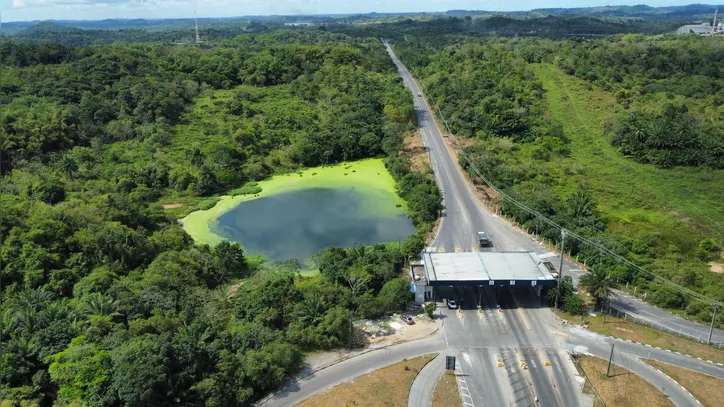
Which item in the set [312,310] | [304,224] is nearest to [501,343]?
[312,310]

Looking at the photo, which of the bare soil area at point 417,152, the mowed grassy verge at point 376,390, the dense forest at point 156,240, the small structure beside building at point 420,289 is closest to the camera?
the dense forest at point 156,240

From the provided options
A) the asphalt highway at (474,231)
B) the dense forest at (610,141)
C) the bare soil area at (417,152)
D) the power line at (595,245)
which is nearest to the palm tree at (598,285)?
the asphalt highway at (474,231)

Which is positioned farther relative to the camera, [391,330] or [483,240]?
[483,240]

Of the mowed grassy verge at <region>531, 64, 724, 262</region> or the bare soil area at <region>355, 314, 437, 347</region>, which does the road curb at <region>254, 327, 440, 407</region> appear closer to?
the bare soil area at <region>355, 314, 437, 347</region>

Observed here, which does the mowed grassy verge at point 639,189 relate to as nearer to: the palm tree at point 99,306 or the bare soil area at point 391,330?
the bare soil area at point 391,330

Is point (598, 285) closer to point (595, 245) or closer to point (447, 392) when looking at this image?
point (595, 245)

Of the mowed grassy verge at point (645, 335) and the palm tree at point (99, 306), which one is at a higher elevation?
the palm tree at point (99, 306)

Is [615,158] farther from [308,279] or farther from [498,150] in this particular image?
[308,279]
